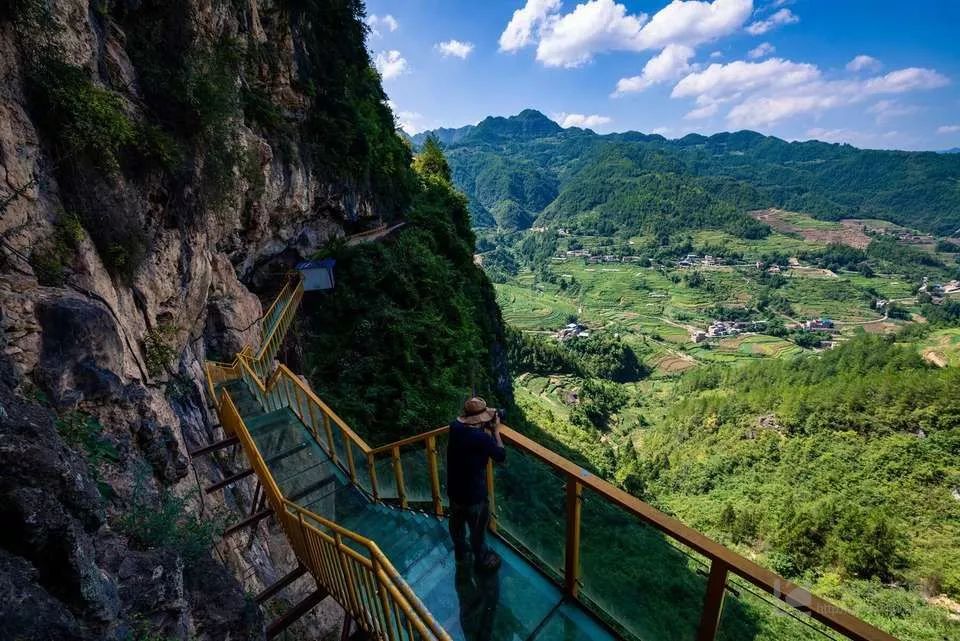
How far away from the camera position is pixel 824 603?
1898 mm

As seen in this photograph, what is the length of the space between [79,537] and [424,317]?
1409 cm

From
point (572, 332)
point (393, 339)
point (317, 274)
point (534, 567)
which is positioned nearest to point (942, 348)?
point (572, 332)

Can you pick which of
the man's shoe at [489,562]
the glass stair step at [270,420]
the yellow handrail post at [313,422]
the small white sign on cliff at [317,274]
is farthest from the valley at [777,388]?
the small white sign on cliff at [317,274]

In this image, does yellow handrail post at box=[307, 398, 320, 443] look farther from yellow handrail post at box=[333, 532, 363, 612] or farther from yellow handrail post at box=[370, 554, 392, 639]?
yellow handrail post at box=[370, 554, 392, 639]

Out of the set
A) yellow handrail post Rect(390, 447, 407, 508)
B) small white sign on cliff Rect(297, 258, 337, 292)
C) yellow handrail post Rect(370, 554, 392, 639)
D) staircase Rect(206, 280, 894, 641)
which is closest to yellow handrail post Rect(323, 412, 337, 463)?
staircase Rect(206, 280, 894, 641)

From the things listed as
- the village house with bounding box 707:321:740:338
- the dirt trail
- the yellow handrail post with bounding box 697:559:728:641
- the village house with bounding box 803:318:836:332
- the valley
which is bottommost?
the village house with bounding box 707:321:740:338

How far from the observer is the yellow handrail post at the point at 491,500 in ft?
12.7

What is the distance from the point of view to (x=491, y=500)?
13.0 feet

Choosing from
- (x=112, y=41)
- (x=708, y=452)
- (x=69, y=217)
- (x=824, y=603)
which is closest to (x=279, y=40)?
(x=112, y=41)

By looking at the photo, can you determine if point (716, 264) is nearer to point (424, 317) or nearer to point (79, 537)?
point (424, 317)

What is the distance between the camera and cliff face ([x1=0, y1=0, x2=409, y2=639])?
2.44m

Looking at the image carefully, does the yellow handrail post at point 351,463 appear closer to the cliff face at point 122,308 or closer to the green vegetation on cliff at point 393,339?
the cliff face at point 122,308

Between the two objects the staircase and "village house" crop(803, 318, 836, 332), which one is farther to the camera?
"village house" crop(803, 318, 836, 332)

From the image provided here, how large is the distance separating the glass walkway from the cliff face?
Result: 1158 millimetres
